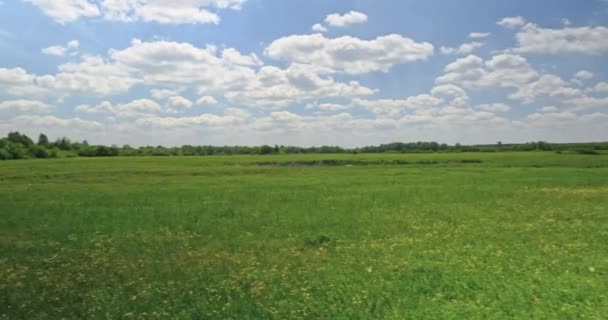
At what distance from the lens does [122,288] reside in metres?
11.0

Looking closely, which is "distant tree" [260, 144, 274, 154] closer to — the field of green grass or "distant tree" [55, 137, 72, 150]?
"distant tree" [55, 137, 72, 150]

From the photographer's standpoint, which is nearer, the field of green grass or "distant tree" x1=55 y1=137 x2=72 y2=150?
the field of green grass

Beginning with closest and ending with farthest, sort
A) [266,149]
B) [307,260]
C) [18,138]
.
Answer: [307,260]
[18,138]
[266,149]

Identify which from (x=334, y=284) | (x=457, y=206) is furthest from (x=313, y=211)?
(x=334, y=284)

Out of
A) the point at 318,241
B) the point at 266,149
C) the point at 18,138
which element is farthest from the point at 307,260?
the point at 266,149

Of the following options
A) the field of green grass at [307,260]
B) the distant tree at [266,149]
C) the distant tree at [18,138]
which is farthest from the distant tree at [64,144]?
the field of green grass at [307,260]

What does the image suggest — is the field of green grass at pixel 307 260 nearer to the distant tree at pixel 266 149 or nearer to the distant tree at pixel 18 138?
the distant tree at pixel 18 138

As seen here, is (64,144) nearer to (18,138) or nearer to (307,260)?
(18,138)

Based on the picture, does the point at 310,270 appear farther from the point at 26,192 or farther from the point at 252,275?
the point at 26,192

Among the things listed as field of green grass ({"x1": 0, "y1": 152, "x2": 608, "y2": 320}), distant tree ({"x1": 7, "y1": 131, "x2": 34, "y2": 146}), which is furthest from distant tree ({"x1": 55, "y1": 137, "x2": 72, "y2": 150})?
field of green grass ({"x1": 0, "y1": 152, "x2": 608, "y2": 320})

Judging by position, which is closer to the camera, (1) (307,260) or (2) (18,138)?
(1) (307,260)

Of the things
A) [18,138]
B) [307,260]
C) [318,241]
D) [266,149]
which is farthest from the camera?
[266,149]

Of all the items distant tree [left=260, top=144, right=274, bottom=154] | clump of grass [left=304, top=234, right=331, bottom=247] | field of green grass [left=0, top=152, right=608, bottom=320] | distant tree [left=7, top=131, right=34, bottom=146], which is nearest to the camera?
field of green grass [left=0, top=152, right=608, bottom=320]

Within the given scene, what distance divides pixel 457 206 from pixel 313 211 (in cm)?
811
